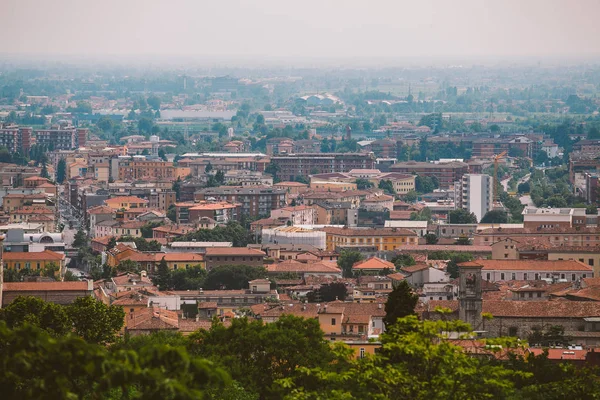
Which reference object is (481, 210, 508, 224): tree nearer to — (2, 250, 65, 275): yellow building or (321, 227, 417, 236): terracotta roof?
(321, 227, 417, 236): terracotta roof

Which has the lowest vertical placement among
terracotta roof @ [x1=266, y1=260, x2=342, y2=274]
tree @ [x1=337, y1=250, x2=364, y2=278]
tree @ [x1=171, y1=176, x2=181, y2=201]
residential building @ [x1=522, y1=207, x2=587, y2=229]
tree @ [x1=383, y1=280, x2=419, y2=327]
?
Answer: tree @ [x1=171, y1=176, x2=181, y2=201]

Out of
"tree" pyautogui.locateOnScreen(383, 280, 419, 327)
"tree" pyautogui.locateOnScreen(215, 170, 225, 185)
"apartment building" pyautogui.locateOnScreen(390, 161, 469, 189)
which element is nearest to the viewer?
"tree" pyautogui.locateOnScreen(383, 280, 419, 327)

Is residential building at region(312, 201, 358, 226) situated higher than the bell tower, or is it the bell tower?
the bell tower

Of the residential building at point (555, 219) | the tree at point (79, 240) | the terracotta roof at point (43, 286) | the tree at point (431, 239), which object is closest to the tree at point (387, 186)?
the residential building at point (555, 219)

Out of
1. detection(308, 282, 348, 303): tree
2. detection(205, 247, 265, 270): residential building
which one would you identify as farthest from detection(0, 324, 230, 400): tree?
detection(205, 247, 265, 270): residential building

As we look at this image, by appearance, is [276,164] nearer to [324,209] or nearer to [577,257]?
[324,209]

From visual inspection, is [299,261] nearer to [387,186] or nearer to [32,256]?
[32,256]

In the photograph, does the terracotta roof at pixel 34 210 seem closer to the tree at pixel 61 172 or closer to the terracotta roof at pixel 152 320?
the tree at pixel 61 172
